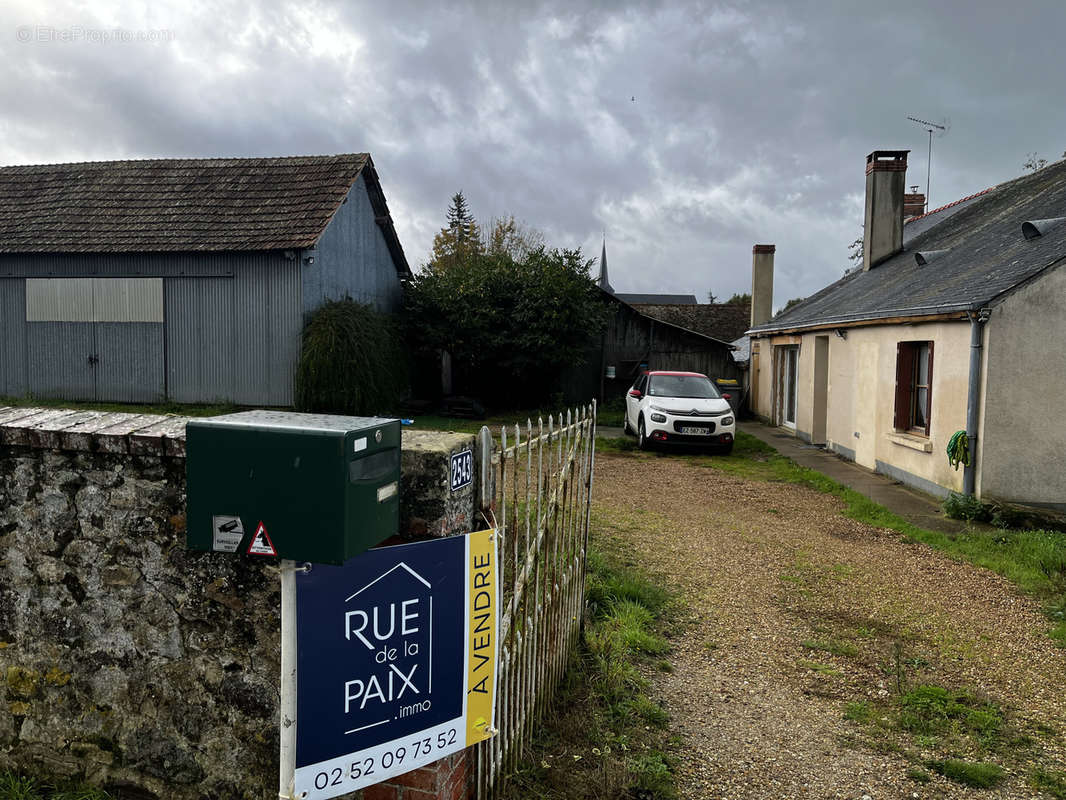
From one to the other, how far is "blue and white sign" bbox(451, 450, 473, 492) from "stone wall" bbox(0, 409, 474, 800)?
0.14 feet

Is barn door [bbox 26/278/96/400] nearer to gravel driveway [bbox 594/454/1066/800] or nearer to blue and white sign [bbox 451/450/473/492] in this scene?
gravel driveway [bbox 594/454/1066/800]

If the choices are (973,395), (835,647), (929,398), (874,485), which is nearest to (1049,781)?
(835,647)

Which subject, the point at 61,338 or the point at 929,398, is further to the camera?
the point at 61,338

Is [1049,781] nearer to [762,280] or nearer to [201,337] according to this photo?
[201,337]

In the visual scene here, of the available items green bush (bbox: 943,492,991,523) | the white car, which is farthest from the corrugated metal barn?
green bush (bbox: 943,492,991,523)

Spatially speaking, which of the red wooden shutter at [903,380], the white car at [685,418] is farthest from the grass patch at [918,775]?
the white car at [685,418]

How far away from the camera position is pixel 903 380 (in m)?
11.4

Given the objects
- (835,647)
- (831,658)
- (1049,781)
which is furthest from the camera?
(835,647)

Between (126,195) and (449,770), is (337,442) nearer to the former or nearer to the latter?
(449,770)

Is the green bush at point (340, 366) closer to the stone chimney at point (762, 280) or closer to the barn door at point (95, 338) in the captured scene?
the barn door at point (95, 338)

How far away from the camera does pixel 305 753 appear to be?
7.66ft

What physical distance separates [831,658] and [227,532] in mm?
4235

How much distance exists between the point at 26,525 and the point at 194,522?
4.40ft

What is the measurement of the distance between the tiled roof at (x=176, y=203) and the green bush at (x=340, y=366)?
1824 mm
